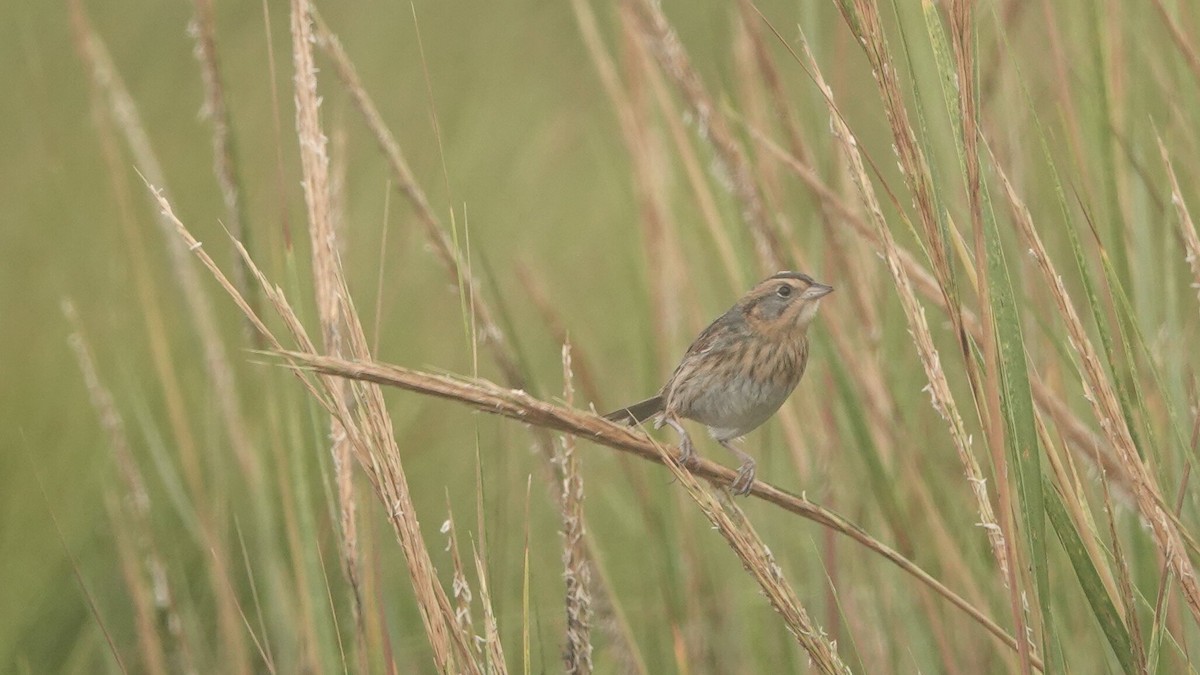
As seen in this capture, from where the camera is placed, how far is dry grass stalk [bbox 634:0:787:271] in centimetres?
218

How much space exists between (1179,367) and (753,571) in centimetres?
92

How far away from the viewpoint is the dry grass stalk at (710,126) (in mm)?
2182

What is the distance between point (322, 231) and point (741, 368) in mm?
1421

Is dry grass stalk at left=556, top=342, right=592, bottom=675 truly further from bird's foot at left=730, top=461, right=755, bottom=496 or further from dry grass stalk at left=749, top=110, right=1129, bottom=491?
dry grass stalk at left=749, top=110, right=1129, bottom=491

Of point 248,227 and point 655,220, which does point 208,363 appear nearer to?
point 248,227

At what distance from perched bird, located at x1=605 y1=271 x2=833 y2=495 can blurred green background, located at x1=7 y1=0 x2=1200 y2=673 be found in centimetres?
8

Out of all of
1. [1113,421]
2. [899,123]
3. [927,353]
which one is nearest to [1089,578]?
[1113,421]

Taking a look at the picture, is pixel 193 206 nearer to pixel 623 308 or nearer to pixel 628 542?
pixel 623 308

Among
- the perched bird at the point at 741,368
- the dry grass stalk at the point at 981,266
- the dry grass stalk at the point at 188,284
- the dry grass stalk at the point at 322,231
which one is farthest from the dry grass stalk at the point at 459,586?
the perched bird at the point at 741,368

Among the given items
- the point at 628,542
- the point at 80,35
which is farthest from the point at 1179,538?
the point at 628,542

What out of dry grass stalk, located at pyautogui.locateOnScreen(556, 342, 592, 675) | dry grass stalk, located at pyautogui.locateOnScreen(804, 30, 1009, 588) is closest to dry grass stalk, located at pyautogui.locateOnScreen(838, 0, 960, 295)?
dry grass stalk, located at pyautogui.locateOnScreen(804, 30, 1009, 588)

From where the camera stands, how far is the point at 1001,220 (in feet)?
7.70

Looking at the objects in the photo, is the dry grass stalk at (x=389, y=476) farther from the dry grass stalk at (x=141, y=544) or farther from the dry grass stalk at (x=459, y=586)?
the dry grass stalk at (x=141, y=544)

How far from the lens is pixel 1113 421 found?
137cm
